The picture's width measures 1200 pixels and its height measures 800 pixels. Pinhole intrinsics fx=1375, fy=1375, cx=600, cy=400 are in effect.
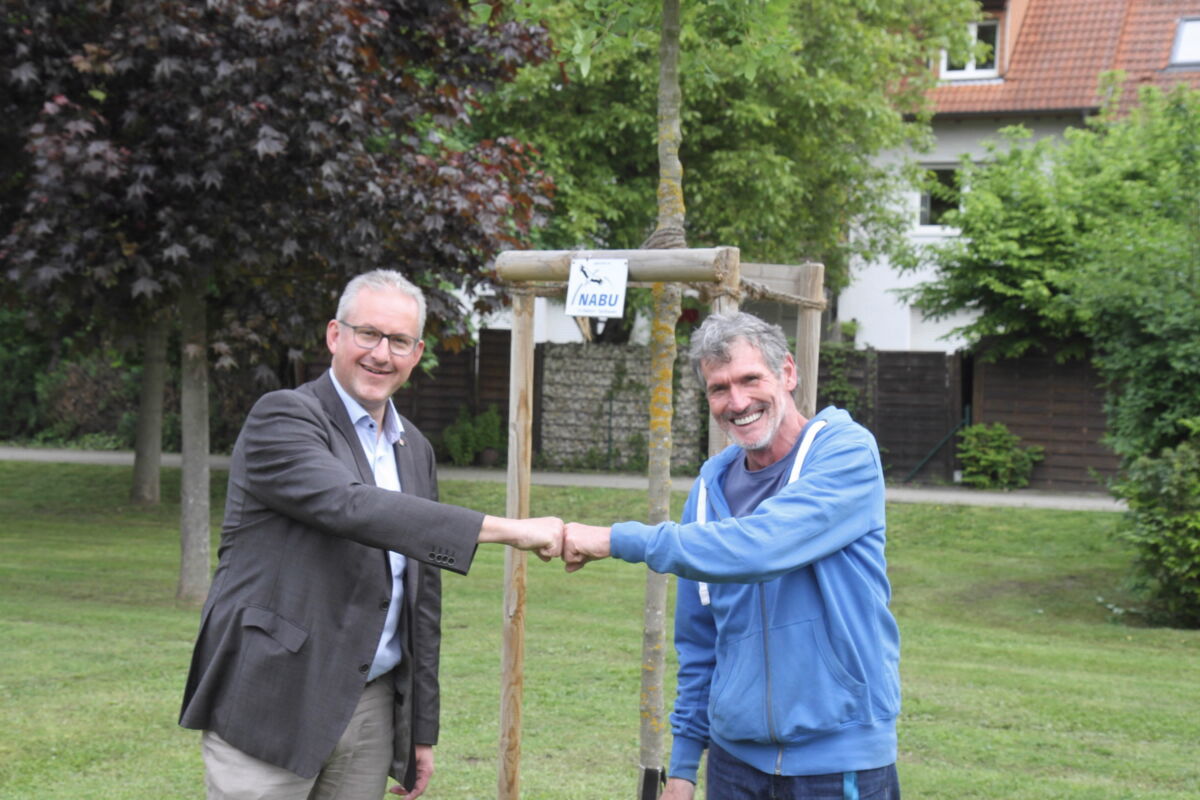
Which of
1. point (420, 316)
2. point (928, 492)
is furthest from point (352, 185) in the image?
point (928, 492)

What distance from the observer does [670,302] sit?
589cm

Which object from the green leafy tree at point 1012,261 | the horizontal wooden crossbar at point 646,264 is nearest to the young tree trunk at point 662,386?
the horizontal wooden crossbar at point 646,264

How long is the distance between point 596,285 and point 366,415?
168 cm

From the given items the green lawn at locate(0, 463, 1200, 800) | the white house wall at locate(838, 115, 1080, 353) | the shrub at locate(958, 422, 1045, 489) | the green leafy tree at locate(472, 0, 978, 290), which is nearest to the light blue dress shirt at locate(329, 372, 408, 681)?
the green lawn at locate(0, 463, 1200, 800)

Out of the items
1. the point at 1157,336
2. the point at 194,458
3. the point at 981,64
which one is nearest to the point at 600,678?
the point at 194,458

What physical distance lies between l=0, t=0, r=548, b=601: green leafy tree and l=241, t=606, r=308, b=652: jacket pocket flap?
6.66 metres

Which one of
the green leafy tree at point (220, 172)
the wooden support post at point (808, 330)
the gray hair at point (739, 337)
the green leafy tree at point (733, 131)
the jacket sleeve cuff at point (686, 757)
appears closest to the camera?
the gray hair at point (739, 337)

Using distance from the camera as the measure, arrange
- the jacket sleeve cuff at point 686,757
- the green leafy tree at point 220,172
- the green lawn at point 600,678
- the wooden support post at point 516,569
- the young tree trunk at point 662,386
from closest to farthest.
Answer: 1. the jacket sleeve cuff at point 686,757
2. the wooden support post at point 516,569
3. the young tree trunk at point 662,386
4. the green lawn at point 600,678
5. the green leafy tree at point 220,172

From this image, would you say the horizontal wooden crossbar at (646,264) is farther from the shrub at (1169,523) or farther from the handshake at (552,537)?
the shrub at (1169,523)

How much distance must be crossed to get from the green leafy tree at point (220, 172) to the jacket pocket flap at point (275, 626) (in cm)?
666

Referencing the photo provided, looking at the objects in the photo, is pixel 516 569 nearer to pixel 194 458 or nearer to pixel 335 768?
pixel 335 768

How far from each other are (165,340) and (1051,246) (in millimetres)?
13213

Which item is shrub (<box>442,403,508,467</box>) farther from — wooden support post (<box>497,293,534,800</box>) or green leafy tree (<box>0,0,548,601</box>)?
wooden support post (<box>497,293,534,800</box>)

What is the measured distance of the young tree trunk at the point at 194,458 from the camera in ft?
36.6
